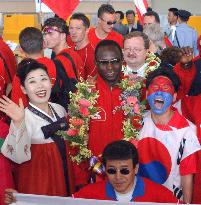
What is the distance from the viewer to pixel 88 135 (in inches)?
162

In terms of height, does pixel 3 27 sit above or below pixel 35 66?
above

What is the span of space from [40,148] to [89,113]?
0.47 m

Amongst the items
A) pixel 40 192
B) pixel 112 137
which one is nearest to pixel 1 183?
pixel 40 192

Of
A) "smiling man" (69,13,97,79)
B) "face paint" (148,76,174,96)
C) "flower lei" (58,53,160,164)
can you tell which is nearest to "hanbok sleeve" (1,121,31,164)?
"flower lei" (58,53,160,164)

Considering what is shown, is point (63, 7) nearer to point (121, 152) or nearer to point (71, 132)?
point (71, 132)

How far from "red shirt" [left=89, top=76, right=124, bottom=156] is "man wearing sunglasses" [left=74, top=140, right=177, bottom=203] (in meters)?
0.55

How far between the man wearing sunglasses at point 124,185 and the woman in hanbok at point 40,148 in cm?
55

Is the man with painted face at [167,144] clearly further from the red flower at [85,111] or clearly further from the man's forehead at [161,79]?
the red flower at [85,111]

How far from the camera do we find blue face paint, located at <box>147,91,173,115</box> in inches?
152

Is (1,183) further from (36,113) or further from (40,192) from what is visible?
(36,113)

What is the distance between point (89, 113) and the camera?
13.3 ft

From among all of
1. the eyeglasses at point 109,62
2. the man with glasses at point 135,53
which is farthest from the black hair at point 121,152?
the man with glasses at point 135,53

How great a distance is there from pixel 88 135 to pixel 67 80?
0.90 meters

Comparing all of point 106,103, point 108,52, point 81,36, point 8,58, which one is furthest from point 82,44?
point 106,103
